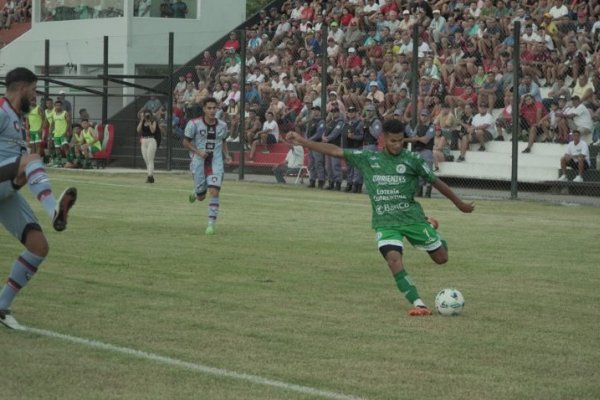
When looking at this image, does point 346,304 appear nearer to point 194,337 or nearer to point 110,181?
point 194,337

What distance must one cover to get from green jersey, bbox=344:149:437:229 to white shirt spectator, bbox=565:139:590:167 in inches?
586

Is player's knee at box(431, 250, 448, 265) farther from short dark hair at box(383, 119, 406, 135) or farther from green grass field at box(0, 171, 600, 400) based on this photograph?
short dark hair at box(383, 119, 406, 135)

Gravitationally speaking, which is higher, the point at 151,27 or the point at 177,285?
the point at 151,27

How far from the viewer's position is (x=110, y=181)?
31250mm

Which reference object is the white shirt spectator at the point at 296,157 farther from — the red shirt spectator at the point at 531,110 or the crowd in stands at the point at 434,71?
the red shirt spectator at the point at 531,110

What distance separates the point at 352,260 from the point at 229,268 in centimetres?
183

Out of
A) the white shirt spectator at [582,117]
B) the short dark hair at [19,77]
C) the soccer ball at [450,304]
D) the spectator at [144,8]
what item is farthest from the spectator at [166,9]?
the short dark hair at [19,77]

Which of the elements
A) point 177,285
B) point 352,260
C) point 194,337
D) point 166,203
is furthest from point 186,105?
point 194,337

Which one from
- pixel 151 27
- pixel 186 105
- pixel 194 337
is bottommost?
pixel 194 337

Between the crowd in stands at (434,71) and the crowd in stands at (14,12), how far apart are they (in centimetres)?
1864

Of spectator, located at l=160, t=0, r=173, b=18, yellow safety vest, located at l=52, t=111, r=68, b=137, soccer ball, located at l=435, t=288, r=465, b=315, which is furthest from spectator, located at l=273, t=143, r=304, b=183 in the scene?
soccer ball, located at l=435, t=288, r=465, b=315

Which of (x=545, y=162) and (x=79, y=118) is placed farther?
(x=79, y=118)

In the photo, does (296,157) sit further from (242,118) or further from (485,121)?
(485,121)

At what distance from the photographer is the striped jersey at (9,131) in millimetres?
9641
